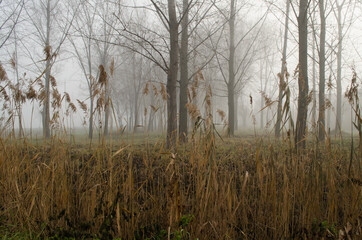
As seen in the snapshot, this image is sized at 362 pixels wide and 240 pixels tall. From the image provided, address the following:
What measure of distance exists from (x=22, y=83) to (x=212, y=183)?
7.74 feet

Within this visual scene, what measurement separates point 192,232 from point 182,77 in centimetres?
389

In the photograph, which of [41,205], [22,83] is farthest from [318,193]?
[22,83]

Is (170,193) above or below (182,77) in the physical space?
below

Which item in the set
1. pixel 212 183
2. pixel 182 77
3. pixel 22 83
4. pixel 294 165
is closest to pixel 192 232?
pixel 212 183

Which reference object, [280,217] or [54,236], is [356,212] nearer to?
[280,217]

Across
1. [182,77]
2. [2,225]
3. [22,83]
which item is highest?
[182,77]

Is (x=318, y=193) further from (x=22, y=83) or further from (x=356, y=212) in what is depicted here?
(x=22, y=83)

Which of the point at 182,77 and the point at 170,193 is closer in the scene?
the point at 170,193

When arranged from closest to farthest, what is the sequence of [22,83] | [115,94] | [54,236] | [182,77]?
[54,236], [22,83], [182,77], [115,94]

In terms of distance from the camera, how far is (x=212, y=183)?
5.41 feet

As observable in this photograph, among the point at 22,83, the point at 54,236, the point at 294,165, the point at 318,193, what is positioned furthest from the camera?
the point at 22,83

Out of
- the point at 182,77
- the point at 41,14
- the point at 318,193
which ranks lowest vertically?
the point at 318,193

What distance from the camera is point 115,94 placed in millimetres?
17750

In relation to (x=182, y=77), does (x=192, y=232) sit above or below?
below
